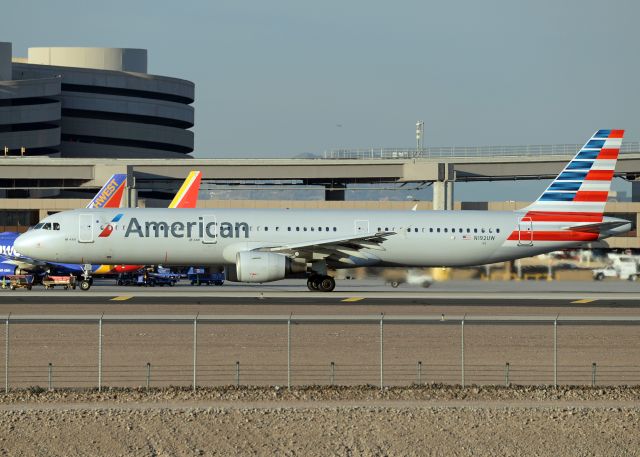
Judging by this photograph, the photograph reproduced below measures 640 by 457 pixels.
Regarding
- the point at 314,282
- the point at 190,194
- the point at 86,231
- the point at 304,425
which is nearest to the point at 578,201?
the point at 314,282

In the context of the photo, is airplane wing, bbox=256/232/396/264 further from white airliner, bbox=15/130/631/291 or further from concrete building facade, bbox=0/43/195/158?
concrete building facade, bbox=0/43/195/158

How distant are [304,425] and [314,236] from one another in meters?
31.3

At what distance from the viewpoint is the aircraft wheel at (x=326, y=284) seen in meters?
54.6

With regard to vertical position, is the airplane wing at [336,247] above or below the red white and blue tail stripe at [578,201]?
below

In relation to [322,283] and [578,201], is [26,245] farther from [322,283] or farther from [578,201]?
[578,201]

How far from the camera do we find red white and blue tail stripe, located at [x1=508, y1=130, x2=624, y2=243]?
5631 centimetres

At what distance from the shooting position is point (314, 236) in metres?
54.2

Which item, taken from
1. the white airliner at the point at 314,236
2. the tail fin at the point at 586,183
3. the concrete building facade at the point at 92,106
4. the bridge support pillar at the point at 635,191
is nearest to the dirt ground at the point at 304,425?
the white airliner at the point at 314,236

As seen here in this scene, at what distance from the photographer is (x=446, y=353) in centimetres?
3228

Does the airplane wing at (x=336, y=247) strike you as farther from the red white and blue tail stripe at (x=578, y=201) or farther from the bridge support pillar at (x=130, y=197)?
the bridge support pillar at (x=130, y=197)

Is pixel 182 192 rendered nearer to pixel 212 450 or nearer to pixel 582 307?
pixel 582 307

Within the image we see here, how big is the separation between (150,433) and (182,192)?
51622mm

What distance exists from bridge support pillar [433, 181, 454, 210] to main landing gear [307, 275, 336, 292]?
44.3 m

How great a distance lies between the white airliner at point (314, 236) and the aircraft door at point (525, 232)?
0.16 ft
